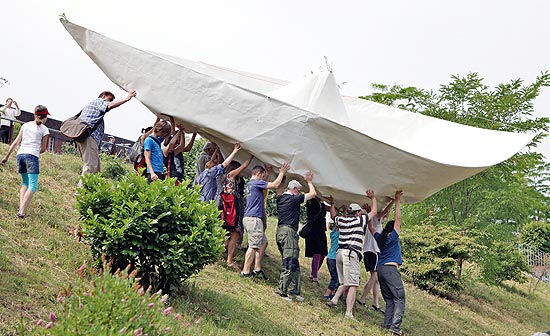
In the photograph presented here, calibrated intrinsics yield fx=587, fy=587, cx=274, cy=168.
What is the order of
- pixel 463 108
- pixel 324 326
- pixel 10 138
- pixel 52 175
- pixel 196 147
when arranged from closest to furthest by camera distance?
pixel 324 326
pixel 52 175
pixel 463 108
pixel 10 138
pixel 196 147

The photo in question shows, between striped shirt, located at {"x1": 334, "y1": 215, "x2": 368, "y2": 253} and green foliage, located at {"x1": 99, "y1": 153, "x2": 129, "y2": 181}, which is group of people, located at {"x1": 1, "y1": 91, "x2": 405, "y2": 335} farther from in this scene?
green foliage, located at {"x1": 99, "y1": 153, "x2": 129, "y2": 181}

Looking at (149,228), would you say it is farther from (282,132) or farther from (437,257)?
(437,257)

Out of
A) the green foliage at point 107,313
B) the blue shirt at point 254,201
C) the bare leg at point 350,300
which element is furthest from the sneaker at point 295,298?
the green foliage at point 107,313

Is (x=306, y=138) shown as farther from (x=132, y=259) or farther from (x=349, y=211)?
(x=132, y=259)

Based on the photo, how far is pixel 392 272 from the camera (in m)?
9.17

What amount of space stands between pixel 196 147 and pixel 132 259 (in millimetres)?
17018

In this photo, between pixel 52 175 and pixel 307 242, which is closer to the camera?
pixel 307 242

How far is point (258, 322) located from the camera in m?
6.87

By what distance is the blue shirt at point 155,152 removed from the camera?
8484 mm

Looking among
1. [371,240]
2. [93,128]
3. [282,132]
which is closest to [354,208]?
[371,240]

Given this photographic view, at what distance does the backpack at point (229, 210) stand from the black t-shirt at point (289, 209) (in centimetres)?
72

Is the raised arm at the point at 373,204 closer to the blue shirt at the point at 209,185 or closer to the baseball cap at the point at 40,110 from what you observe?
the blue shirt at the point at 209,185

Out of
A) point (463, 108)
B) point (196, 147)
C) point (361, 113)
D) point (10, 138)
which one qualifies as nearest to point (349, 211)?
point (361, 113)

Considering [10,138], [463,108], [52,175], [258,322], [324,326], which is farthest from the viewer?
[10,138]
